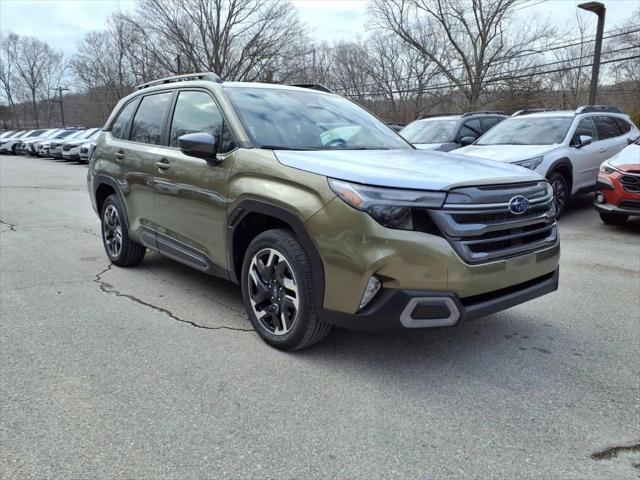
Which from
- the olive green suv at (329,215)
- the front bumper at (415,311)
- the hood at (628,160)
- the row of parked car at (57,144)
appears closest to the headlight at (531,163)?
the hood at (628,160)

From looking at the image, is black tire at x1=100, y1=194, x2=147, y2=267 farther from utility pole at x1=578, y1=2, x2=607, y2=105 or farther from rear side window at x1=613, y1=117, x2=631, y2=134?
utility pole at x1=578, y1=2, x2=607, y2=105

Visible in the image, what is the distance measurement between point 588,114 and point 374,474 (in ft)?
30.0

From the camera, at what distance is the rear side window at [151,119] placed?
4.71 m

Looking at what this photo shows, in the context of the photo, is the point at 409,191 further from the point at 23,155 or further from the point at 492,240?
the point at 23,155

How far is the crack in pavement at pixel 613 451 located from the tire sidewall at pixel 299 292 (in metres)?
1.64

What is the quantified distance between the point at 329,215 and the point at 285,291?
0.69 m

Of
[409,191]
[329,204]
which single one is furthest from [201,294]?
[409,191]

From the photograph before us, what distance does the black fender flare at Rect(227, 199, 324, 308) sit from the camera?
3.03 metres

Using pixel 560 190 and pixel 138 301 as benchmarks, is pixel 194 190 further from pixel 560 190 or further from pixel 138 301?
pixel 560 190

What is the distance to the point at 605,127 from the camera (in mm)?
9828

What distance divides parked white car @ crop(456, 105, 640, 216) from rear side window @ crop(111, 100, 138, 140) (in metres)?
5.14

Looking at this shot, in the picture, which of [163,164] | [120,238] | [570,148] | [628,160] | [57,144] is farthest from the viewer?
[57,144]

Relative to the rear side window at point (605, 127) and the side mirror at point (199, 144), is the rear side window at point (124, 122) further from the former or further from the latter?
the rear side window at point (605, 127)

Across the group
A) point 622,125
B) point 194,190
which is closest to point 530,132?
point 622,125
